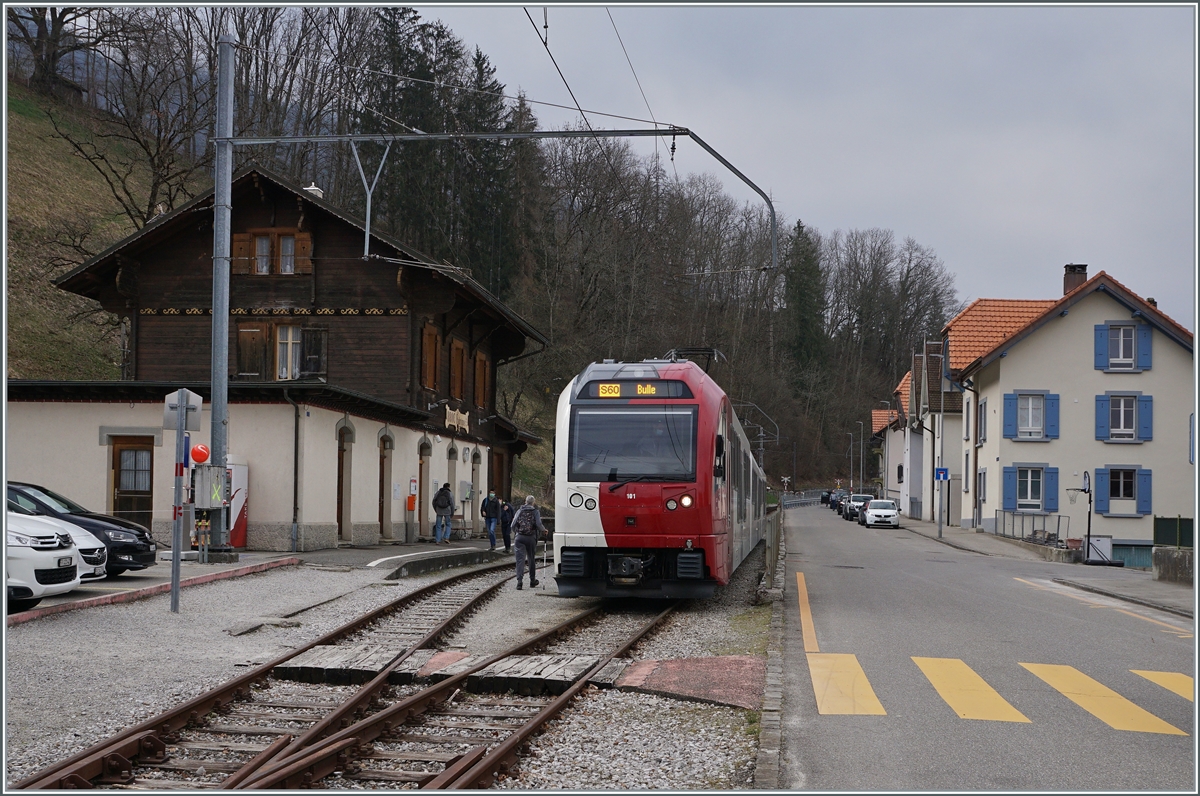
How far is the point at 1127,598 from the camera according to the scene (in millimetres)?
20281

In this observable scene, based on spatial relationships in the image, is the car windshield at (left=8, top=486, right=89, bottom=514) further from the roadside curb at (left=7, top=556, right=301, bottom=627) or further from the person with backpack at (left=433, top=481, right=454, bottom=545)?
the person with backpack at (left=433, top=481, right=454, bottom=545)

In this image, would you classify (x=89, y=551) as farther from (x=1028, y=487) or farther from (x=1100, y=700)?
(x=1028, y=487)

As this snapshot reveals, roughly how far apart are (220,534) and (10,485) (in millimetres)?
4243

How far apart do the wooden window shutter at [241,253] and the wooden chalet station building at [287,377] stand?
0.06 meters

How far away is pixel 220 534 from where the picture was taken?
20766mm

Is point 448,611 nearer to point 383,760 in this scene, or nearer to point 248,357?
point 383,760

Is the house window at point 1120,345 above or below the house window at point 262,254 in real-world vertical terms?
below

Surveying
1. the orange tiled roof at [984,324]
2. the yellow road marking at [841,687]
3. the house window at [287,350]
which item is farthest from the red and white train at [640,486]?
the orange tiled roof at [984,324]

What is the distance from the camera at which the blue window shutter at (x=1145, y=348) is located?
42688mm

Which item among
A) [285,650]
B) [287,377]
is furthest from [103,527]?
[287,377]

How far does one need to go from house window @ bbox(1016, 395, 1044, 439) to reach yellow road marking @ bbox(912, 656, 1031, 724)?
34.0m

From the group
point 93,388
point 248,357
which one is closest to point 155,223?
point 248,357

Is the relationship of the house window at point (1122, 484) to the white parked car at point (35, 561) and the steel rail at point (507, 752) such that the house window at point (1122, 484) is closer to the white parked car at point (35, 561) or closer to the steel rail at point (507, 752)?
the steel rail at point (507, 752)

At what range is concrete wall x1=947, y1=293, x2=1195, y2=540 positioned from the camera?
42500mm
